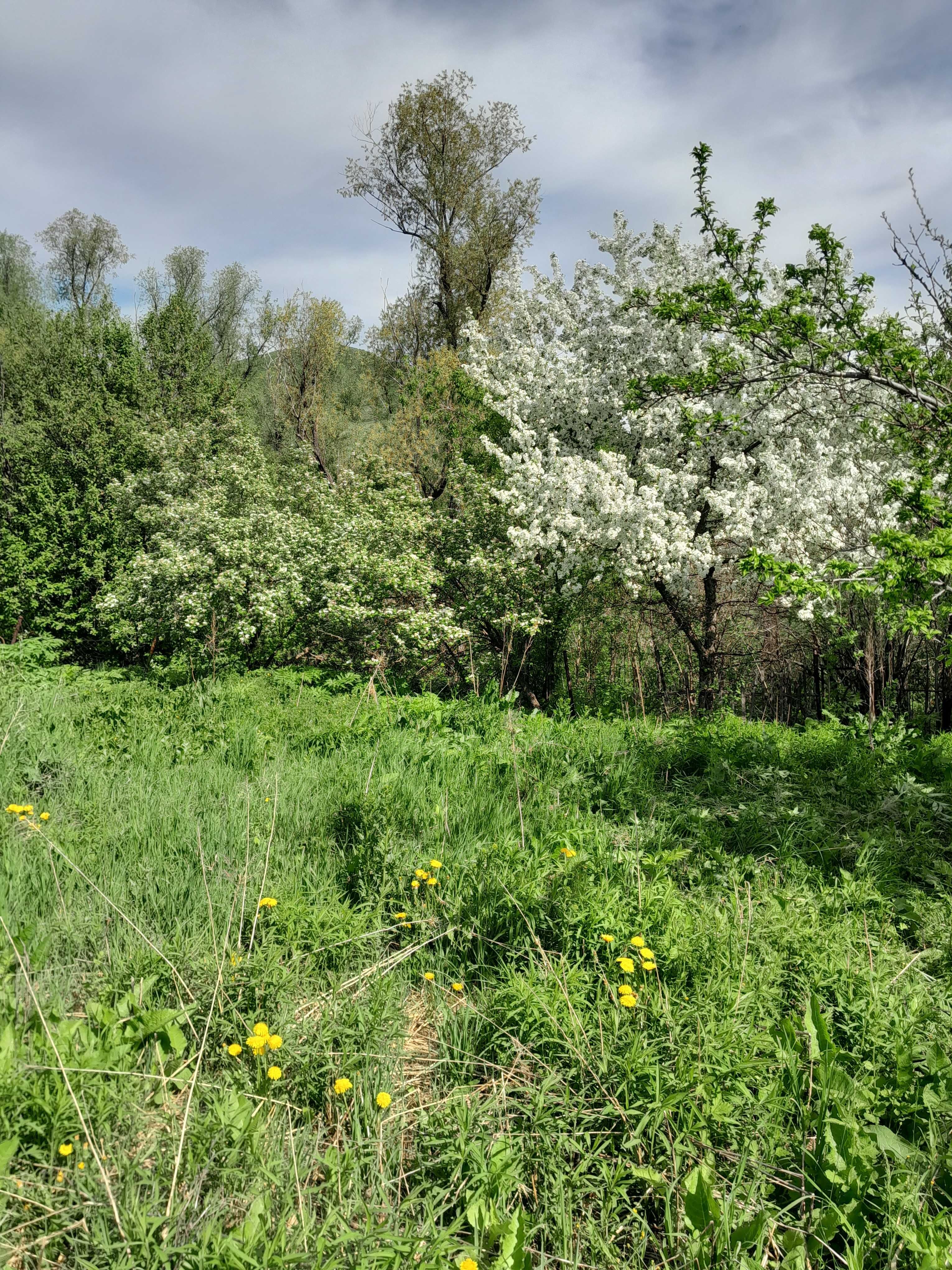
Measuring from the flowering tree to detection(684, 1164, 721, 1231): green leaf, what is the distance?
20.4 ft

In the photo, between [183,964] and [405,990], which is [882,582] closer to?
[405,990]

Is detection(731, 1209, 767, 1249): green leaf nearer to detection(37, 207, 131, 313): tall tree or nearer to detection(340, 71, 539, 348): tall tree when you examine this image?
detection(340, 71, 539, 348): tall tree

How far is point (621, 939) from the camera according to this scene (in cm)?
258

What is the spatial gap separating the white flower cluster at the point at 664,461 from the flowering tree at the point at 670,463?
2 cm

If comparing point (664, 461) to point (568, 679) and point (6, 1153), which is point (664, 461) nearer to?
point (568, 679)

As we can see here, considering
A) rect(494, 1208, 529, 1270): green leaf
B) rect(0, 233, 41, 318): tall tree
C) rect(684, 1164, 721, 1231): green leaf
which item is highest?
rect(0, 233, 41, 318): tall tree

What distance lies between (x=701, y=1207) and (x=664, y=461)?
827 centimetres

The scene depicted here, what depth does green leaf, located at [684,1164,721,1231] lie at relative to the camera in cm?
170

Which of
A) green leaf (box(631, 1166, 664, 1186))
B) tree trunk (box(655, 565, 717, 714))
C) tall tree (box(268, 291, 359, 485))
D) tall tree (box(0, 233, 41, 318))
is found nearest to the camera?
green leaf (box(631, 1166, 664, 1186))

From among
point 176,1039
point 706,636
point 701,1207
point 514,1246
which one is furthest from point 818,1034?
point 706,636

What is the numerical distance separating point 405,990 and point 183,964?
0.78 m

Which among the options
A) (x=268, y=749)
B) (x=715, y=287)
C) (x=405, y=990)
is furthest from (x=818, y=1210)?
(x=715, y=287)

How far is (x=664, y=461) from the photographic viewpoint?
351 inches

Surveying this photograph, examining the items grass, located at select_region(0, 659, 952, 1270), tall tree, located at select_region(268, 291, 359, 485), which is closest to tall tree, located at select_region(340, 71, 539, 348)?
tall tree, located at select_region(268, 291, 359, 485)
